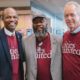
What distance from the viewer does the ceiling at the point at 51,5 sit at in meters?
6.61

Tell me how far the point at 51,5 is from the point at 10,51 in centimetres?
466

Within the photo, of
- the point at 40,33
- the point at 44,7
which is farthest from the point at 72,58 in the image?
the point at 44,7

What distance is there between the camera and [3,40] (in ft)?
9.38

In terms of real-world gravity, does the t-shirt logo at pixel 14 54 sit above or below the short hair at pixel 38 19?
below

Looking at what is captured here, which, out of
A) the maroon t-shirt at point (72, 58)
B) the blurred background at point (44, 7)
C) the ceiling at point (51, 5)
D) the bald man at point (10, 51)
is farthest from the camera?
the blurred background at point (44, 7)

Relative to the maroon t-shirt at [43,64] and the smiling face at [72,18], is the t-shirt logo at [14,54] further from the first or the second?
the smiling face at [72,18]

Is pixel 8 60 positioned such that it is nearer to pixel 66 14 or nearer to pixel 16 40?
pixel 16 40

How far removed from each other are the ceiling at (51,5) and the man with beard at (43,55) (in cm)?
375

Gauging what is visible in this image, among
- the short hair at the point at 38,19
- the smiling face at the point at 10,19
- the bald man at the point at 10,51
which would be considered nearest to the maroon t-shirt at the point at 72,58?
the short hair at the point at 38,19

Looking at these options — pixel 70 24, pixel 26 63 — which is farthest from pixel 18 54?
pixel 70 24

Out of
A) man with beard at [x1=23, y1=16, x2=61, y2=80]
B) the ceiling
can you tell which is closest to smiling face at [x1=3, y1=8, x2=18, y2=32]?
man with beard at [x1=23, y1=16, x2=61, y2=80]

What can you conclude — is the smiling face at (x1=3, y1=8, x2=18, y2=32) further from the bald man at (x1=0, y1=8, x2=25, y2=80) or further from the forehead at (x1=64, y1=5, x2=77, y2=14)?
the forehead at (x1=64, y1=5, x2=77, y2=14)

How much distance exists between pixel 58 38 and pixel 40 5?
397 cm

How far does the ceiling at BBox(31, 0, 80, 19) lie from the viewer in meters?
6.61
